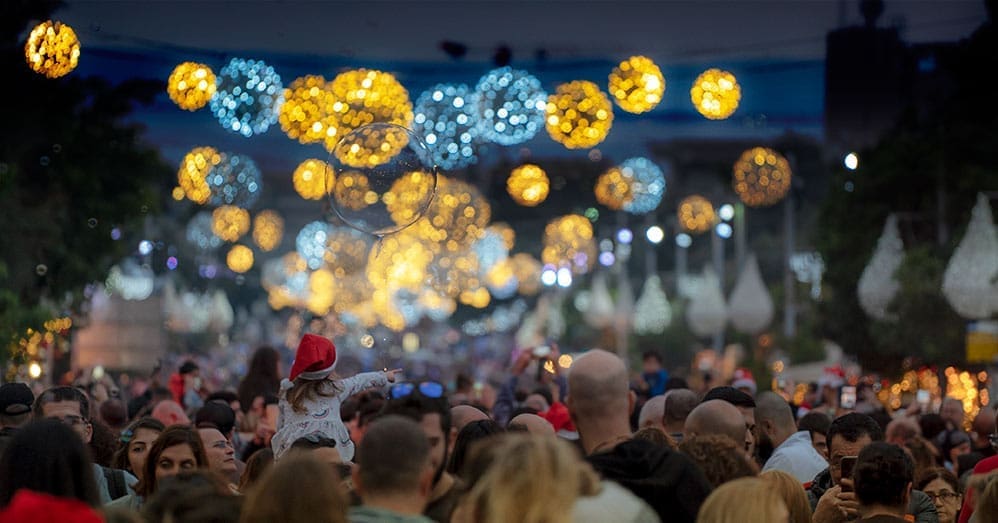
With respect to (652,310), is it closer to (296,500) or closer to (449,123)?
(449,123)

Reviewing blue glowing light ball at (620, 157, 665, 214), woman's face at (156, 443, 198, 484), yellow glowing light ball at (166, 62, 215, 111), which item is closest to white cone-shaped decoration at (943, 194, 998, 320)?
yellow glowing light ball at (166, 62, 215, 111)

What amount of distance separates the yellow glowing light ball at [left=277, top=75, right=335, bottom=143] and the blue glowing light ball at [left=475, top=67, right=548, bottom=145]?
1793 mm

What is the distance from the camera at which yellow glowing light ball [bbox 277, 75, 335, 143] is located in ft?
58.8

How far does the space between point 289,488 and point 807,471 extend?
4.98 m

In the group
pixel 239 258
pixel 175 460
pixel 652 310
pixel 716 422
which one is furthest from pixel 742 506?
pixel 652 310

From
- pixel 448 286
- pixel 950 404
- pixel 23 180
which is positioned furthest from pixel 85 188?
pixel 950 404

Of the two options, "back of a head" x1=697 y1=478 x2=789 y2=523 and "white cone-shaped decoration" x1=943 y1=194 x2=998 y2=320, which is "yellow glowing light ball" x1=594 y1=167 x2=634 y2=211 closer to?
"white cone-shaped decoration" x1=943 y1=194 x2=998 y2=320

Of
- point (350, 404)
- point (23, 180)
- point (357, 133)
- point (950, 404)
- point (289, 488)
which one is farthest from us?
point (23, 180)

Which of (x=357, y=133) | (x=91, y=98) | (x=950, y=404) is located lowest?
(x=950, y=404)

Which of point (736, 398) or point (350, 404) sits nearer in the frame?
point (736, 398)

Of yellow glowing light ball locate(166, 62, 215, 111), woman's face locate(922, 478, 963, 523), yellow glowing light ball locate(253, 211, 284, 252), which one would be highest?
yellow glowing light ball locate(166, 62, 215, 111)

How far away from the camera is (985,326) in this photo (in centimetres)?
2742

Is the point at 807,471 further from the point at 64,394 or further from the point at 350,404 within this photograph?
the point at 350,404

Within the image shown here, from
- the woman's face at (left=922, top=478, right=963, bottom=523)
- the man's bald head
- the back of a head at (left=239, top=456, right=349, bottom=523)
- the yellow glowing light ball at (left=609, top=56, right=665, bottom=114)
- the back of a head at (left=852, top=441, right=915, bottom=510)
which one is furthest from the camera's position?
the yellow glowing light ball at (left=609, top=56, right=665, bottom=114)
